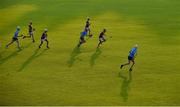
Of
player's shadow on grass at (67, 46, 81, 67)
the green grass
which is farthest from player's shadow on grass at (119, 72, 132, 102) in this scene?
player's shadow on grass at (67, 46, 81, 67)

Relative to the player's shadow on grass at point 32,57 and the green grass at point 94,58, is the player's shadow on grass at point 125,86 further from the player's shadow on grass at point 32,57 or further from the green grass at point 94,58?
the player's shadow on grass at point 32,57

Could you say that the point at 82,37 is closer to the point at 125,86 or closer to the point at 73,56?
the point at 73,56

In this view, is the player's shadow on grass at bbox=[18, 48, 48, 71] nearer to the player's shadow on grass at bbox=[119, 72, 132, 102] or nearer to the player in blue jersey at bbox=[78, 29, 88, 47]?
the player in blue jersey at bbox=[78, 29, 88, 47]

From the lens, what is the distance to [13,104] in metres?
21.6

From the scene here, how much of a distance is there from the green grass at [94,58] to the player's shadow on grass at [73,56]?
0.05 feet

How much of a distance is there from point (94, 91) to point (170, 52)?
9.05 metres

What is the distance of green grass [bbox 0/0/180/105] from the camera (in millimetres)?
22703

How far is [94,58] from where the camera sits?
28.7 metres

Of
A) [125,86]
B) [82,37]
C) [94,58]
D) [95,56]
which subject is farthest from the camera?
[82,37]

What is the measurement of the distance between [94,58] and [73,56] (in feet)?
5.44

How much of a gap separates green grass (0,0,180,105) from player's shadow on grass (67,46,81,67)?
1 centimetres

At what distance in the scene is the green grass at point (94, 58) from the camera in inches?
894

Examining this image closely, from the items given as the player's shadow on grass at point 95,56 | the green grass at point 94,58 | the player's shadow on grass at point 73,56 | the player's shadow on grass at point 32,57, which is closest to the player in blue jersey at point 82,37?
the green grass at point 94,58

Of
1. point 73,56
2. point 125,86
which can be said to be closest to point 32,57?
point 73,56
